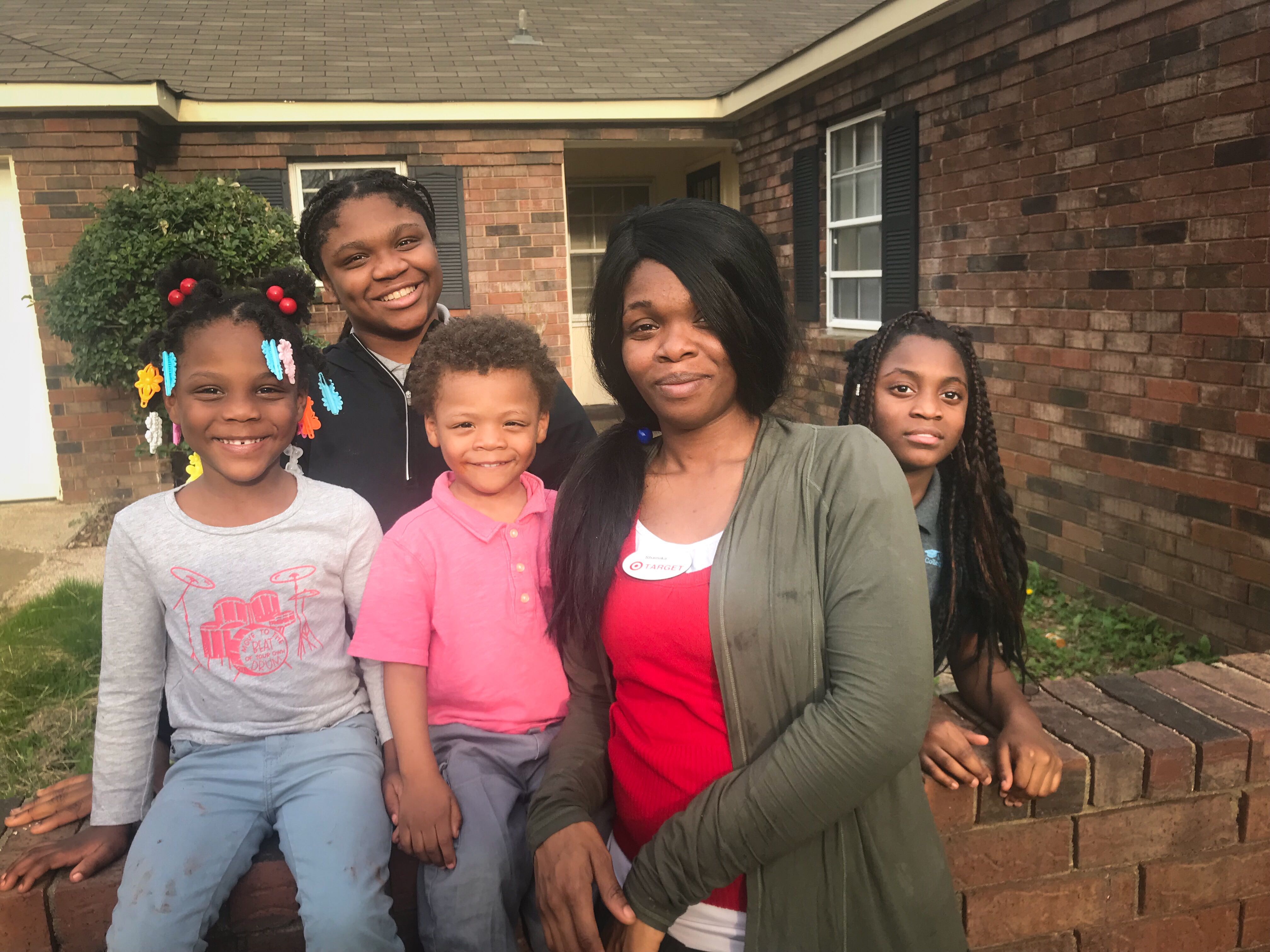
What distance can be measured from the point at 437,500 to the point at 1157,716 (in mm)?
1555

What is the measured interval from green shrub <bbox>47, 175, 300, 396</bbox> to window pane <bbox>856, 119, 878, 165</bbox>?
460cm

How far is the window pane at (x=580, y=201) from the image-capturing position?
10.5 metres

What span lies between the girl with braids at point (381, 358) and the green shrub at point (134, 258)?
4471 millimetres

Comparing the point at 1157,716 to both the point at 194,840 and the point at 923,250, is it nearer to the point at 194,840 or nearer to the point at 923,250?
the point at 194,840

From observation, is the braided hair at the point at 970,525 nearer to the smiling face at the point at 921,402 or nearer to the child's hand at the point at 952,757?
the smiling face at the point at 921,402

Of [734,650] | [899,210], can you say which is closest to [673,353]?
[734,650]

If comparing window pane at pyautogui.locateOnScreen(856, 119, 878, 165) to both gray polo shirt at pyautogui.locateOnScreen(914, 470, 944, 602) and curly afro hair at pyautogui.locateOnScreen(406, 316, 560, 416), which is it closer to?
gray polo shirt at pyautogui.locateOnScreen(914, 470, 944, 602)

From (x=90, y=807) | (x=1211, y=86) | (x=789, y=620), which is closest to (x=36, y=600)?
(x=90, y=807)

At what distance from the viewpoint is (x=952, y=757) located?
1.71 meters

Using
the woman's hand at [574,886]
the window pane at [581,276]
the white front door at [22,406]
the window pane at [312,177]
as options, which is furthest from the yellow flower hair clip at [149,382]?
the window pane at [581,276]

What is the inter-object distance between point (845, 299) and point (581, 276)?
398 cm

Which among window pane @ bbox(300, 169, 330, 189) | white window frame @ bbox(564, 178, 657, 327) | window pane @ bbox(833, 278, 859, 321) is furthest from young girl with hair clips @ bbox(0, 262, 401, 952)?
white window frame @ bbox(564, 178, 657, 327)

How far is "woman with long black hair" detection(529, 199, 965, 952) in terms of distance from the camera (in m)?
1.23

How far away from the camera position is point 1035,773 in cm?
168
